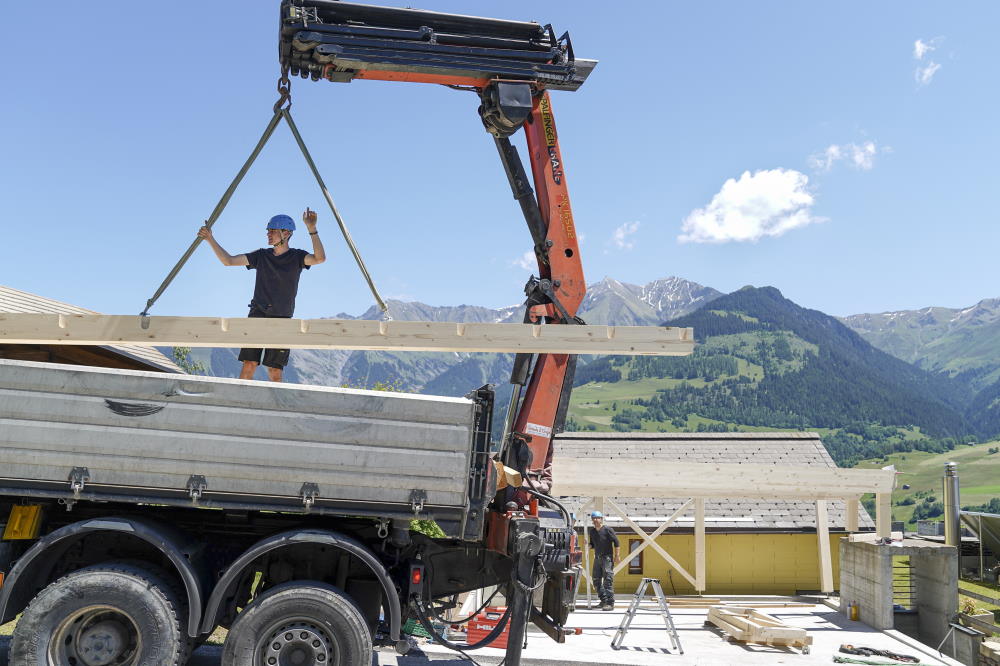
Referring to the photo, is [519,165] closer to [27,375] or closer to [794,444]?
[27,375]

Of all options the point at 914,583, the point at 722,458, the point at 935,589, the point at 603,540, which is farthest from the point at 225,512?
the point at 722,458

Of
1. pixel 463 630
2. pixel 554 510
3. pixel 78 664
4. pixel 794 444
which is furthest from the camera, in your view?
pixel 794 444

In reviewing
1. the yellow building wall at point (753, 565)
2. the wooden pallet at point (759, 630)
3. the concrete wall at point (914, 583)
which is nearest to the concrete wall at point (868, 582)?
the concrete wall at point (914, 583)

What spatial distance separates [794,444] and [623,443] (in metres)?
5.51

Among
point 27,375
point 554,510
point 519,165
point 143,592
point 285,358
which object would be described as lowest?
point 143,592

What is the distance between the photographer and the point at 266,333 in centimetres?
732

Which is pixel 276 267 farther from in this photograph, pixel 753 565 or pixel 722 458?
pixel 722 458

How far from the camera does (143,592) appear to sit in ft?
19.9

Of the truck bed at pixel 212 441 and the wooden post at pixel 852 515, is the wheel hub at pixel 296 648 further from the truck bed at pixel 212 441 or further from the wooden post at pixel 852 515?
the wooden post at pixel 852 515

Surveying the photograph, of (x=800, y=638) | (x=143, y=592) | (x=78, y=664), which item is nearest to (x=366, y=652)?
(x=143, y=592)

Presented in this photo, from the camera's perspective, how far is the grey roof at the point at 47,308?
1317 centimetres

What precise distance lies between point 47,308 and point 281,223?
8610 millimetres

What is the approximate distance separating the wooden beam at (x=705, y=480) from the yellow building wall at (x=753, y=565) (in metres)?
6.05

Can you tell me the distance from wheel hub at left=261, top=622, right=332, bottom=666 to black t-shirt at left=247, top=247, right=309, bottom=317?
3.45 m
